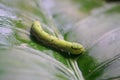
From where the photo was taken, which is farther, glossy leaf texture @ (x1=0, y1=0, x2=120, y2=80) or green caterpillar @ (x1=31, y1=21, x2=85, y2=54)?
green caterpillar @ (x1=31, y1=21, x2=85, y2=54)

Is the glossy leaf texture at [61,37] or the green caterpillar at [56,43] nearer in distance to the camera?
the glossy leaf texture at [61,37]

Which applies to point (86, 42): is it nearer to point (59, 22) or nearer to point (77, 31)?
point (77, 31)

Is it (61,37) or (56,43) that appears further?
(61,37)

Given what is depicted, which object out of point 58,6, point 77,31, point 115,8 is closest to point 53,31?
point 77,31
